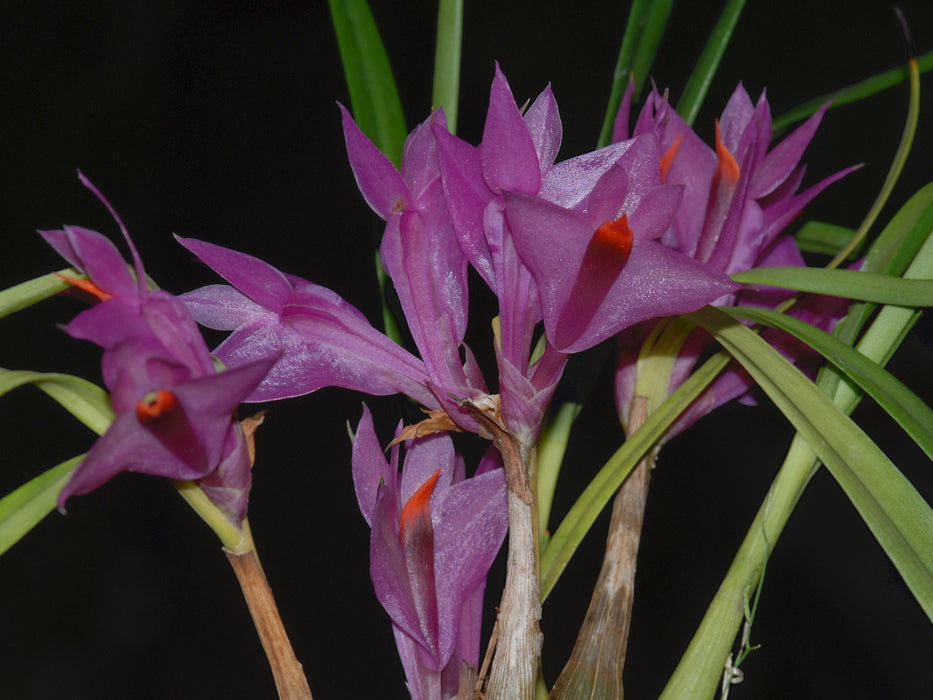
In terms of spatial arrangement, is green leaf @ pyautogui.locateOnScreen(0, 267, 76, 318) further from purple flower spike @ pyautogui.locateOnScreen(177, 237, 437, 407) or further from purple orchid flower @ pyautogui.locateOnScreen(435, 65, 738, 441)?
purple orchid flower @ pyautogui.locateOnScreen(435, 65, 738, 441)

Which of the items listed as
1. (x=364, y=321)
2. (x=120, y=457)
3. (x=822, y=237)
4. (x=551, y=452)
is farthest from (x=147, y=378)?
(x=822, y=237)

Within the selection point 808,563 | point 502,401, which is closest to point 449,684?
point 502,401

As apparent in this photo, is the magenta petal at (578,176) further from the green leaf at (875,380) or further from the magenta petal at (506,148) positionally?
the green leaf at (875,380)

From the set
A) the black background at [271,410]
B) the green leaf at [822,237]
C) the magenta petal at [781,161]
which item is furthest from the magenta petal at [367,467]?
the black background at [271,410]

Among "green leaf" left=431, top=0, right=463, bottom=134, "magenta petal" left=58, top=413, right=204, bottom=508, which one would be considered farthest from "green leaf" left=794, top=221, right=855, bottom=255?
"magenta petal" left=58, top=413, right=204, bottom=508

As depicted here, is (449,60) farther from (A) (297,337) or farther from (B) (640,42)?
(A) (297,337)
